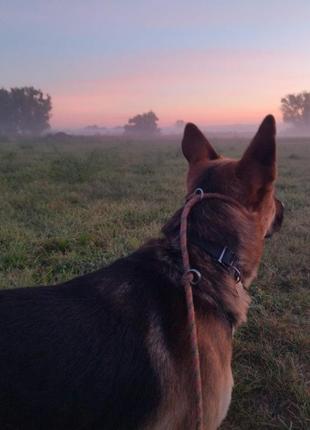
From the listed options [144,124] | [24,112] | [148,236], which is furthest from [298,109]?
[148,236]

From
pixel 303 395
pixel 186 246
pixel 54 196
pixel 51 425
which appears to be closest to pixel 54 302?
pixel 51 425

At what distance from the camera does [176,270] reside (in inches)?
83.5

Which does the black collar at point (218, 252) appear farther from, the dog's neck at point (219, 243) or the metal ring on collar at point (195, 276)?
the metal ring on collar at point (195, 276)

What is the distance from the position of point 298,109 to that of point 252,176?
102 metres

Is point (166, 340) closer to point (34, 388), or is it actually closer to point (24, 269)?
point (34, 388)

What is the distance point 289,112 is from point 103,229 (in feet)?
326

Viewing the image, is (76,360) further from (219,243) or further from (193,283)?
(219,243)

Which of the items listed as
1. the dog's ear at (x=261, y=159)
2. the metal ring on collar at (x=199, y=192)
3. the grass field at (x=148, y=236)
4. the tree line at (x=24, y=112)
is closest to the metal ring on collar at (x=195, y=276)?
the metal ring on collar at (x=199, y=192)

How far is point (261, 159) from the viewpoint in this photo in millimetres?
2223

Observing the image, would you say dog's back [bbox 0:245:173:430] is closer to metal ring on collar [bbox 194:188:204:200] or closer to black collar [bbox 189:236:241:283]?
black collar [bbox 189:236:241:283]

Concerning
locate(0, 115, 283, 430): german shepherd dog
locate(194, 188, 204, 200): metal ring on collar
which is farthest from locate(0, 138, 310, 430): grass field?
locate(194, 188, 204, 200): metal ring on collar

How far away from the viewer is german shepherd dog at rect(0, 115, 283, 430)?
66.5 inches

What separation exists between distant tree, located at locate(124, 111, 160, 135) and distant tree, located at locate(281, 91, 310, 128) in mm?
29930

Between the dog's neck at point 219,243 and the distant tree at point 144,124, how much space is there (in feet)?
315
